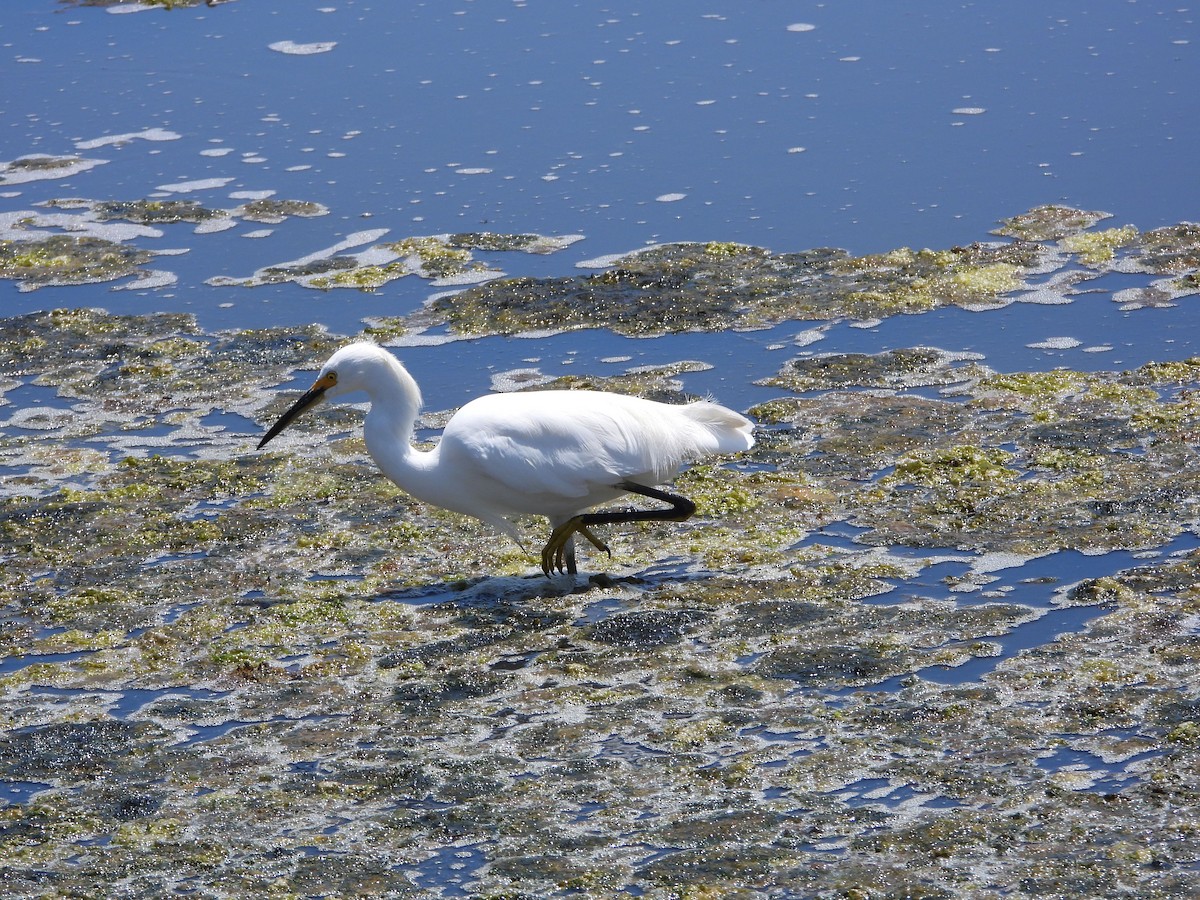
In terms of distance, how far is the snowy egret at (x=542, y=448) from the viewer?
18.3 ft

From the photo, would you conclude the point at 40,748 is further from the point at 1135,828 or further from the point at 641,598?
the point at 1135,828

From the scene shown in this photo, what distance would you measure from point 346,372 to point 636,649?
1679 mm

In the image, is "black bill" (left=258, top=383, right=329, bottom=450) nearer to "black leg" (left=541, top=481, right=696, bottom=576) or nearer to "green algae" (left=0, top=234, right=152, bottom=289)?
"black leg" (left=541, top=481, right=696, bottom=576)

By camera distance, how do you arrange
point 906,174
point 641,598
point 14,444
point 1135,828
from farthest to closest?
point 906,174 < point 14,444 < point 641,598 < point 1135,828

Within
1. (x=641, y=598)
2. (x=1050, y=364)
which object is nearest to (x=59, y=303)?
(x=641, y=598)

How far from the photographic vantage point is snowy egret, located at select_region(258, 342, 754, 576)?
5.59 meters

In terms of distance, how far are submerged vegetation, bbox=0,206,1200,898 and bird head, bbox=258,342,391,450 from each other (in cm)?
62

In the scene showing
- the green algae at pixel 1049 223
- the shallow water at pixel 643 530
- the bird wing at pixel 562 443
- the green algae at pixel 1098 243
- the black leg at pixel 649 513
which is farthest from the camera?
the green algae at pixel 1049 223

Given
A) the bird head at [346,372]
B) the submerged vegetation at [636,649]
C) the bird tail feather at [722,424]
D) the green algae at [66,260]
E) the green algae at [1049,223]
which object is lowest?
the submerged vegetation at [636,649]

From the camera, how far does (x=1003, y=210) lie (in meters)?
9.20

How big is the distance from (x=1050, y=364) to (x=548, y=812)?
4.17 meters

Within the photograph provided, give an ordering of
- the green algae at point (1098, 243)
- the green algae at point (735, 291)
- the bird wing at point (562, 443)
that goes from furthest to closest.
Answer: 1. the green algae at point (1098, 243)
2. the green algae at point (735, 291)
3. the bird wing at point (562, 443)

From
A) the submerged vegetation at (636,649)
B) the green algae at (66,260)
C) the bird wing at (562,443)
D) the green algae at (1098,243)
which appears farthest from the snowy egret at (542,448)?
the green algae at (66,260)

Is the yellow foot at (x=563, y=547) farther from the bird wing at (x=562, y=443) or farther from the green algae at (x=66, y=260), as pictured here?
the green algae at (x=66, y=260)
